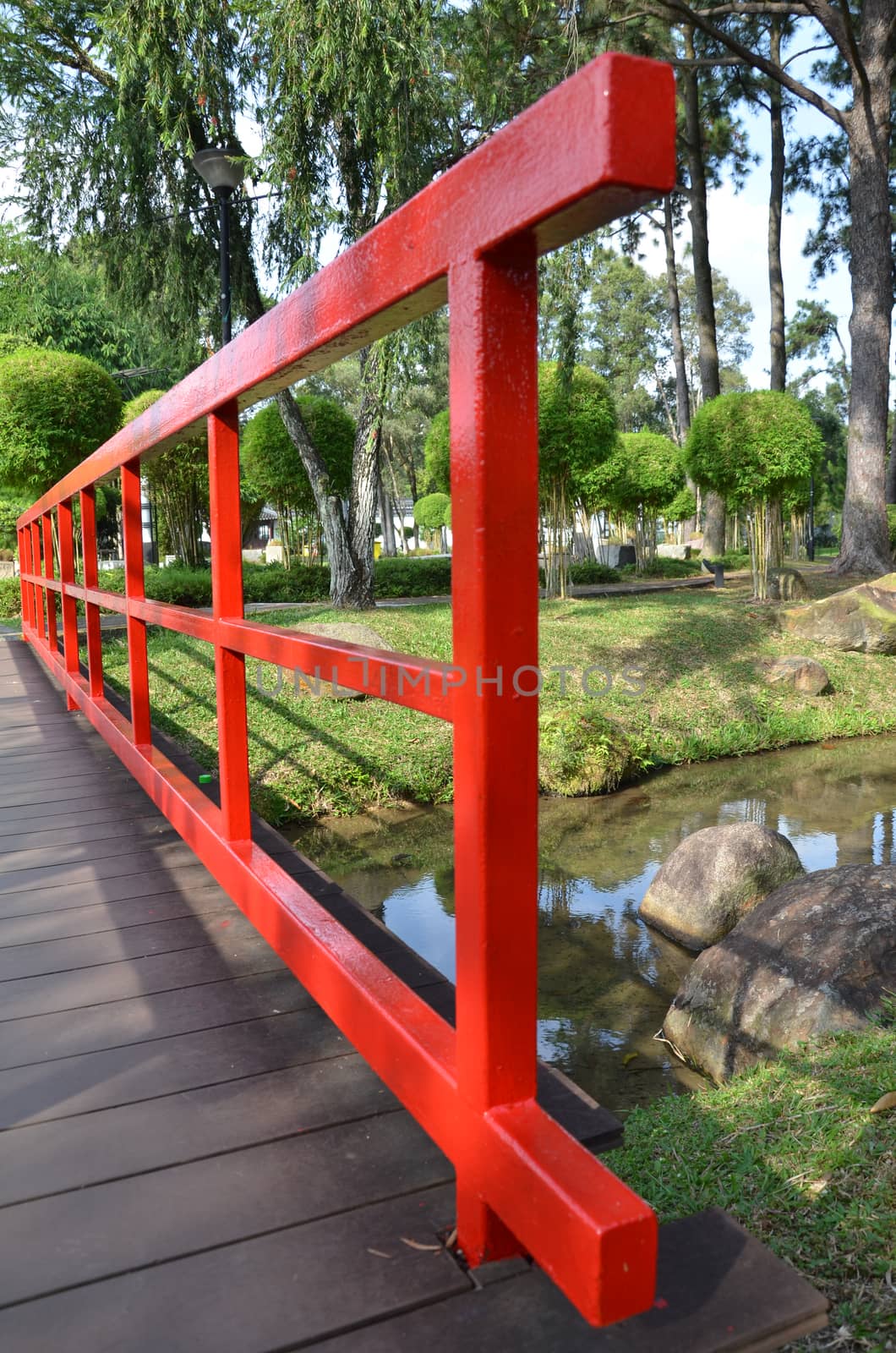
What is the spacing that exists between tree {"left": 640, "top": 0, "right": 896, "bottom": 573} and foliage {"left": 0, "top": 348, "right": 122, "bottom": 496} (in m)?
8.64

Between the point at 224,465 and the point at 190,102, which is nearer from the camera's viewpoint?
the point at 224,465

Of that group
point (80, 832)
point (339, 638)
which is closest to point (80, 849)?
point (80, 832)

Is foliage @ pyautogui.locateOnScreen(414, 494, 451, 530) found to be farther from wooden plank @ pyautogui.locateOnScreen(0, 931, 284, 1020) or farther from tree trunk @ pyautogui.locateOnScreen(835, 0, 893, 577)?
wooden plank @ pyautogui.locateOnScreen(0, 931, 284, 1020)

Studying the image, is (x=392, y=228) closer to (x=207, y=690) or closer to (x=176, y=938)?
(x=176, y=938)

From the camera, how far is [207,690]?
792cm

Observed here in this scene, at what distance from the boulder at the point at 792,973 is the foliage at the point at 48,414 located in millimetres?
9872

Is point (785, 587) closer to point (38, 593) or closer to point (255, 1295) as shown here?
point (38, 593)

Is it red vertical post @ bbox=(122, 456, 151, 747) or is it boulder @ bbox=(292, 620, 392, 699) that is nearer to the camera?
red vertical post @ bbox=(122, 456, 151, 747)

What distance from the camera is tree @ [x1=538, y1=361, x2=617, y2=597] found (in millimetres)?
12367

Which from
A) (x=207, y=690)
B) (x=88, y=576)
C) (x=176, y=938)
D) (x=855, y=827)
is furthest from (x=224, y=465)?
(x=207, y=690)

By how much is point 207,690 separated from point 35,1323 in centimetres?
701

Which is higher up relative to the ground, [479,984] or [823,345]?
[823,345]

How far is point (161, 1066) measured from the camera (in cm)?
169

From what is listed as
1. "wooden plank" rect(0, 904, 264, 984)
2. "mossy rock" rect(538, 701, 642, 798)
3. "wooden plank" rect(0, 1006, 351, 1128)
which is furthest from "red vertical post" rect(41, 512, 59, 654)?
"wooden plank" rect(0, 1006, 351, 1128)
